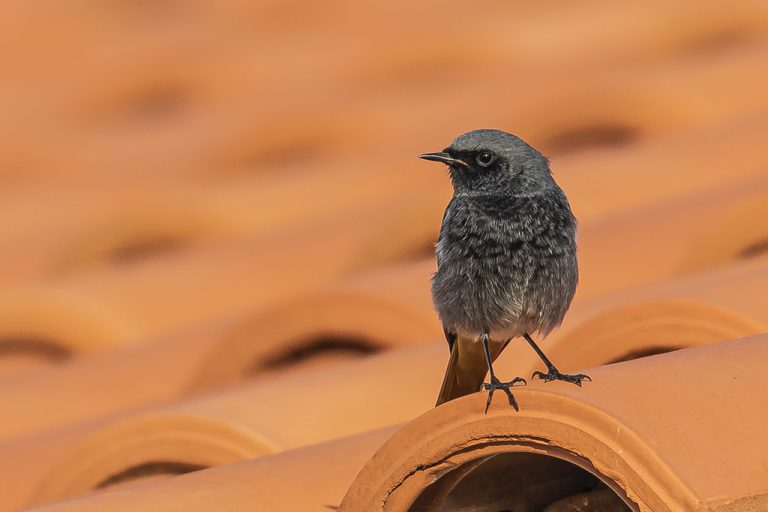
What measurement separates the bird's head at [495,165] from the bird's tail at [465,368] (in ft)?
1.26

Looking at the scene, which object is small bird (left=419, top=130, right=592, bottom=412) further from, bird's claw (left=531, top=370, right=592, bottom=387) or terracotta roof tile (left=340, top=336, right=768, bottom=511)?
terracotta roof tile (left=340, top=336, right=768, bottom=511)

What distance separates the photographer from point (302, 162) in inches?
314

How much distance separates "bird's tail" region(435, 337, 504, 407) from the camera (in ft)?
11.0

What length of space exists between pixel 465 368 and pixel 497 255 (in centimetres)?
33

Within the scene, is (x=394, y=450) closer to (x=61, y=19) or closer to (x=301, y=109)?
(x=301, y=109)

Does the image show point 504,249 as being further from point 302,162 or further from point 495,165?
point 302,162

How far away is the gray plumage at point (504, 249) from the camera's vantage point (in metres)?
3.26

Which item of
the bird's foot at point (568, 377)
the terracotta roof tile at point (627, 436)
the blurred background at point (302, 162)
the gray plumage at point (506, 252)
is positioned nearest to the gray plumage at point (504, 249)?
the gray plumage at point (506, 252)

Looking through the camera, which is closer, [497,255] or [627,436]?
[627,436]

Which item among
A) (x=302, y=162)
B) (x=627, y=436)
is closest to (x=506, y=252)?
(x=627, y=436)

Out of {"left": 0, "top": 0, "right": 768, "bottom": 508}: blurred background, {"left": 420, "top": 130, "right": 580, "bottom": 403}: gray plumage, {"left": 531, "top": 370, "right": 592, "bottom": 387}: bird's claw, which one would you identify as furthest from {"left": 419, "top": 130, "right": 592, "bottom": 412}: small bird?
{"left": 0, "top": 0, "right": 768, "bottom": 508}: blurred background

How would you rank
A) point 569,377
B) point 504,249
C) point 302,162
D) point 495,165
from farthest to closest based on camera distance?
point 302,162
point 495,165
point 504,249
point 569,377

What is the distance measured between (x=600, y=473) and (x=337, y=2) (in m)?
8.18

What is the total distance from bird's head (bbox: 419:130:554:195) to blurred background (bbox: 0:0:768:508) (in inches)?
22.2
